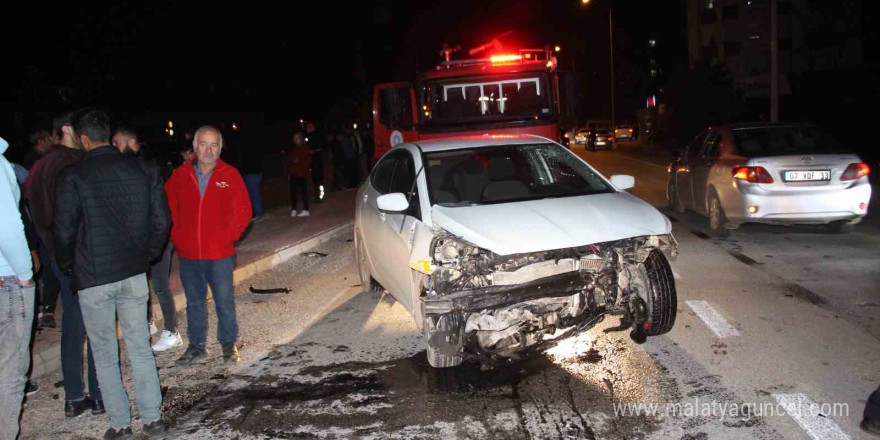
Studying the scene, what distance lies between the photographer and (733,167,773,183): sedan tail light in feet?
33.8

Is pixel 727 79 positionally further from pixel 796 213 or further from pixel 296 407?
pixel 296 407

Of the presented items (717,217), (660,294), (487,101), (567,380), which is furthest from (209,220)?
(487,101)

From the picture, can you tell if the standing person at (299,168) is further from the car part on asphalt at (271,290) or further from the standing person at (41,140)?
the standing person at (41,140)

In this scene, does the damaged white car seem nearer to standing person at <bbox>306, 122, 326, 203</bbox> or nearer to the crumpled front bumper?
the crumpled front bumper

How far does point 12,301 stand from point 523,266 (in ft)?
10.4

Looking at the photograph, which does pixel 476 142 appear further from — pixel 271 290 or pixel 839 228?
pixel 839 228

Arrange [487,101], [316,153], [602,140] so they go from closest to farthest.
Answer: [487,101] → [316,153] → [602,140]

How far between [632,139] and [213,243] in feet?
188

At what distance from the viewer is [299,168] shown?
51.9ft

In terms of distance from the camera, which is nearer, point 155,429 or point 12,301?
point 12,301

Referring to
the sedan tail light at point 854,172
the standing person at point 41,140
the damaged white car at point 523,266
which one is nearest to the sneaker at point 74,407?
the damaged white car at point 523,266

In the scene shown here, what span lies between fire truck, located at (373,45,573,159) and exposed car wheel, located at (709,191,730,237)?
123 inches

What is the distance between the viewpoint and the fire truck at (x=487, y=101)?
45.6 feet

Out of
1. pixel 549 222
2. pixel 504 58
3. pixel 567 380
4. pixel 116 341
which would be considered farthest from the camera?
pixel 504 58
